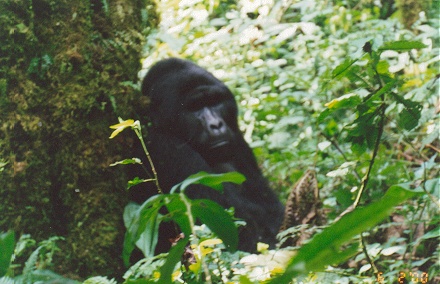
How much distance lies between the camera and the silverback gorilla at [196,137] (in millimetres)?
2826

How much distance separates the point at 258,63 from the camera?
4.50 metres

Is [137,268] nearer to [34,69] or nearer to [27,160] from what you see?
[27,160]

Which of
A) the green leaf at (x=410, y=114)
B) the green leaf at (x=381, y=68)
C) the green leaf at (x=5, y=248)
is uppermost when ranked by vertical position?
the green leaf at (x=381, y=68)

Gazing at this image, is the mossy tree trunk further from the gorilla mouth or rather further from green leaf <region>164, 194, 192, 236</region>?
green leaf <region>164, 194, 192, 236</region>

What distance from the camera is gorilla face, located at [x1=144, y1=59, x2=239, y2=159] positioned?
3.01 metres

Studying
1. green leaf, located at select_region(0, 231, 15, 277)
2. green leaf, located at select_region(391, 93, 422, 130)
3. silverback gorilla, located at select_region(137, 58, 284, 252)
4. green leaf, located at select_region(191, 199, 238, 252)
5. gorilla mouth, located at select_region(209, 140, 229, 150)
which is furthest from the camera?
gorilla mouth, located at select_region(209, 140, 229, 150)

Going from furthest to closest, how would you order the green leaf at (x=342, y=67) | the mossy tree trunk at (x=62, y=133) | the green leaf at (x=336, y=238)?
the mossy tree trunk at (x=62, y=133) < the green leaf at (x=342, y=67) < the green leaf at (x=336, y=238)

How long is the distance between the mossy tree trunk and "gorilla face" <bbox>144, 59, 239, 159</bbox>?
21.7 inches

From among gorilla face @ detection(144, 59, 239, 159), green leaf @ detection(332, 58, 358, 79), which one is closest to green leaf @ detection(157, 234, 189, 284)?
green leaf @ detection(332, 58, 358, 79)

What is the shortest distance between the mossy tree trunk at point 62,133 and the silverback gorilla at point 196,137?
15.5 inches

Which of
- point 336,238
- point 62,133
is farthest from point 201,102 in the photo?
point 336,238

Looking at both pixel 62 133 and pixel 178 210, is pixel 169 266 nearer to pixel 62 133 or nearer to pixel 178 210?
pixel 178 210

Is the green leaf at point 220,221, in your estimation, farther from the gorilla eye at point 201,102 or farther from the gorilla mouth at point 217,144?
the gorilla eye at point 201,102

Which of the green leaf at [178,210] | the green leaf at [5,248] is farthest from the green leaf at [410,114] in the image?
the green leaf at [5,248]
